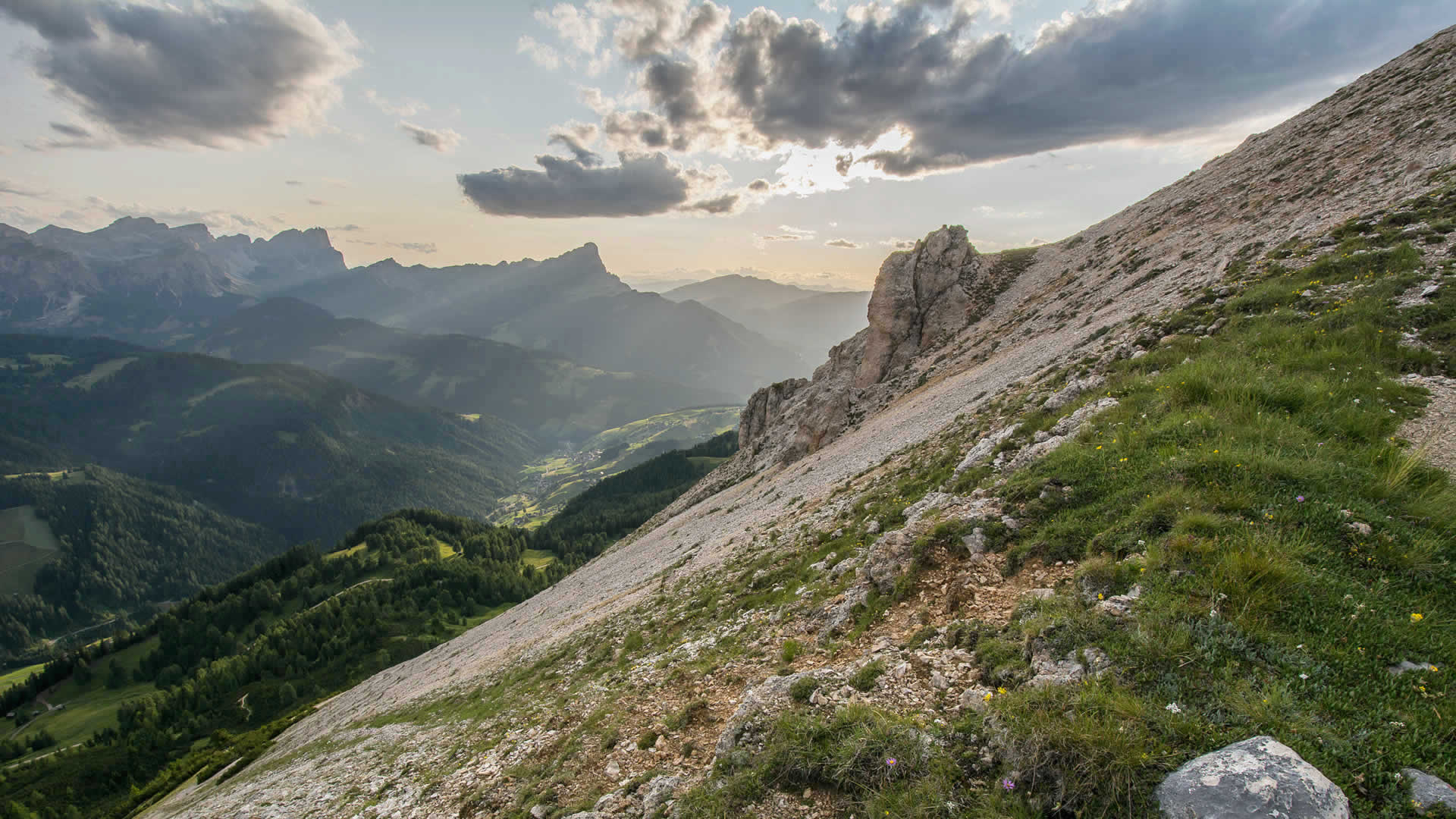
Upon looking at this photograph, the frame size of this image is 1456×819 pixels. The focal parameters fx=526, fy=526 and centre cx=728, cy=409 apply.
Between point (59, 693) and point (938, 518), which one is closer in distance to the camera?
point (938, 518)

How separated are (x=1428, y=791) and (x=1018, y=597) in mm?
5351

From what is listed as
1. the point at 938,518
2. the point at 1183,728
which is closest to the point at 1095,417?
the point at 938,518

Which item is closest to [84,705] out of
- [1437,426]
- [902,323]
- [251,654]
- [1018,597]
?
[251,654]

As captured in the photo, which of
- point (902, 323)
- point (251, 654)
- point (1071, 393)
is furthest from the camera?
point (251, 654)

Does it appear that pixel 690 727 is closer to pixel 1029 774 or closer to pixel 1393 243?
pixel 1029 774

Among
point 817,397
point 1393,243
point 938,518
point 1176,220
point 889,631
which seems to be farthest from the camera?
point 817,397

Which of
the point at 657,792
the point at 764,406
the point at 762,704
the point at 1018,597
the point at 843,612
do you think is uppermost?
the point at 1018,597

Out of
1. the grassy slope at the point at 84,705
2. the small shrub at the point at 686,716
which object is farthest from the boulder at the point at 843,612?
the grassy slope at the point at 84,705

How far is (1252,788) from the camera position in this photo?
4836mm

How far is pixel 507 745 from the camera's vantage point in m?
14.7

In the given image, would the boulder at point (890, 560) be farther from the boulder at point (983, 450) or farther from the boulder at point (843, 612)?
the boulder at point (983, 450)

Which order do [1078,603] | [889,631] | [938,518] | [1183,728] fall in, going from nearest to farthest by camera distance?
[1183,728] → [1078,603] → [889,631] → [938,518]

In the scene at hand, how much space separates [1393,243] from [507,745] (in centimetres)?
3205

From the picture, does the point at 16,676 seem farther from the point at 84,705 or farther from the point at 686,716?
the point at 686,716
